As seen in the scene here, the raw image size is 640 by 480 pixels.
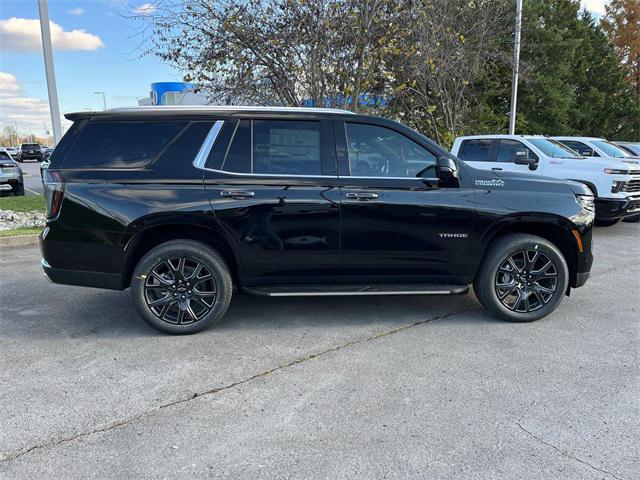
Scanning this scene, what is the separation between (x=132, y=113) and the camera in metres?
4.09

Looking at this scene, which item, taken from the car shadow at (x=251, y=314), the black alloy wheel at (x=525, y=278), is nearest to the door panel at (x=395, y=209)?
the black alloy wheel at (x=525, y=278)

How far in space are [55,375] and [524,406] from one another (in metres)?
3.31

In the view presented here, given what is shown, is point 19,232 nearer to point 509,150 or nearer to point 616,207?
point 509,150

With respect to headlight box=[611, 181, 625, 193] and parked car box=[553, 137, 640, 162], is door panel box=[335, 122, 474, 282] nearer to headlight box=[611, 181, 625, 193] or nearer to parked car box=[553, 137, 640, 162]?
headlight box=[611, 181, 625, 193]

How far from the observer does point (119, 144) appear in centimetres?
405

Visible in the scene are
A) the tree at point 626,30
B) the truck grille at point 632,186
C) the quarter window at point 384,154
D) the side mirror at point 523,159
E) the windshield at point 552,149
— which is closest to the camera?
the quarter window at point 384,154

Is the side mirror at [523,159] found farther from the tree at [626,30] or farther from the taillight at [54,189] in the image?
the tree at [626,30]

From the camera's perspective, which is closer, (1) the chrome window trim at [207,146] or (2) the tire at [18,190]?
(1) the chrome window trim at [207,146]

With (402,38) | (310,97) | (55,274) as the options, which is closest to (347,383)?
(55,274)

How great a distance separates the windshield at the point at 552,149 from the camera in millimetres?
9695

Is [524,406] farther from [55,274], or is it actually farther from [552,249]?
[55,274]

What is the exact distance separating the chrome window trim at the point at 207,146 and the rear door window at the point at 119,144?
27 cm

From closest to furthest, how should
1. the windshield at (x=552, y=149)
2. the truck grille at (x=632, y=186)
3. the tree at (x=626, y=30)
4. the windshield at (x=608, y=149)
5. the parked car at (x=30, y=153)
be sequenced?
1. the truck grille at (x=632, y=186)
2. the windshield at (x=552, y=149)
3. the windshield at (x=608, y=149)
4. the tree at (x=626, y=30)
5. the parked car at (x=30, y=153)

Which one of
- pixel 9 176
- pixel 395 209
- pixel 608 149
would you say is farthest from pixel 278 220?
pixel 9 176
